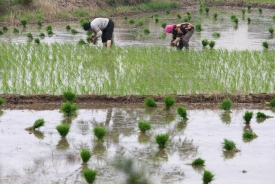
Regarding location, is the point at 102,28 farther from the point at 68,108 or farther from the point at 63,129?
the point at 63,129

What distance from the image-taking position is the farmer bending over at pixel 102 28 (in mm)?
11023

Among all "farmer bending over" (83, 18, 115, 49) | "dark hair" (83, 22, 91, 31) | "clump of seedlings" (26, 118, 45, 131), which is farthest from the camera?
"farmer bending over" (83, 18, 115, 49)

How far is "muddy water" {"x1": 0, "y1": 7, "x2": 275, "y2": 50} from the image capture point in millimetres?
14555

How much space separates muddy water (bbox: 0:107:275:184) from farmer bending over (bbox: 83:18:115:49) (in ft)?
11.5

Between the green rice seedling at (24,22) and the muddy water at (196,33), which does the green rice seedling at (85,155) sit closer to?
the muddy water at (196,33)

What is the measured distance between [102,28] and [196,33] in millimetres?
6096

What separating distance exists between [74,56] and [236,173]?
6135 millimetres

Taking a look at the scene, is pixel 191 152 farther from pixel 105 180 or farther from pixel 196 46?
pixel 196 46

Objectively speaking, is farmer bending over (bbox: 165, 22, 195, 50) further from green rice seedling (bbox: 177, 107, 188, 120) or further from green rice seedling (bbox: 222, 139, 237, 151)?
green rice seedling (bbox: 222, 139, 237, 151)

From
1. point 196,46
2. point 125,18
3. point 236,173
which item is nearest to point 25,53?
point 196,46

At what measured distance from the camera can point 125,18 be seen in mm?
20750

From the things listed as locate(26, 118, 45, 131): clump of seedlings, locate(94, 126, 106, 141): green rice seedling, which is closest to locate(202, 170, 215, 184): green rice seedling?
locate(94, 126, 106, 141): green rice seedling

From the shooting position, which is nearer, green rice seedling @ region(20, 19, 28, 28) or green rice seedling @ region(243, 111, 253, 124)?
green rice seedling @ region(243, 111, 253, 124)

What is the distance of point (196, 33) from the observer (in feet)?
55.6
